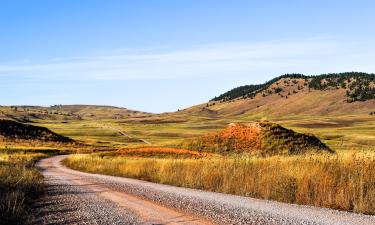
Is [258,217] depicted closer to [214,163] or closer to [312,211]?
[312,211]

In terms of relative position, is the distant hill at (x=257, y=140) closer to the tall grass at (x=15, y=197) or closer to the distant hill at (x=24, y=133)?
the tall grass at (x=15, y=197)

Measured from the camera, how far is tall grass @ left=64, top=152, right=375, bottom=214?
1558 centimetres

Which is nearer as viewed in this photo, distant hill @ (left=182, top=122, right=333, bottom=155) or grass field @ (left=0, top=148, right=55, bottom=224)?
grass field @ (left=0, top=148, right=55, bottom=224)

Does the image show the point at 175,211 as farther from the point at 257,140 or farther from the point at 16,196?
the point at 257,140

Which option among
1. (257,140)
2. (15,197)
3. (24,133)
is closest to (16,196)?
(15,197)

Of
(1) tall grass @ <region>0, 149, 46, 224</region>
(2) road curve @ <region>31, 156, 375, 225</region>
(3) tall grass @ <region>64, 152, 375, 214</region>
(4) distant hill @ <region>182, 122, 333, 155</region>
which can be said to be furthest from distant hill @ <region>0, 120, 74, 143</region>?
(2) road curve @ <region>31, 156, 375, 225</region>

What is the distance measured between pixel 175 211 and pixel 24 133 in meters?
114

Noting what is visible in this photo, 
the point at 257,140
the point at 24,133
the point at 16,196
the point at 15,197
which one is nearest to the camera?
the point at 16,196

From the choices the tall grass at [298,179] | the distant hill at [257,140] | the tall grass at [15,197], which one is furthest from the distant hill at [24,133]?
the tall grass at [298,179]

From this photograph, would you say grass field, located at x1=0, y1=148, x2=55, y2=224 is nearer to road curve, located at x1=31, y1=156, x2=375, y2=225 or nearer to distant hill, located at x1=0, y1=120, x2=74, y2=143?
road curve, located at x1=31, y1=156, x2=375, y2=225

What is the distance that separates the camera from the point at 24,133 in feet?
397

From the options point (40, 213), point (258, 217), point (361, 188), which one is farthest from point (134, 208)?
point (361, 188)

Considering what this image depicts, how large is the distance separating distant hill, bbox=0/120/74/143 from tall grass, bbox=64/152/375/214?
318 feet

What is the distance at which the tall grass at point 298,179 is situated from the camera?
51.1 feet
